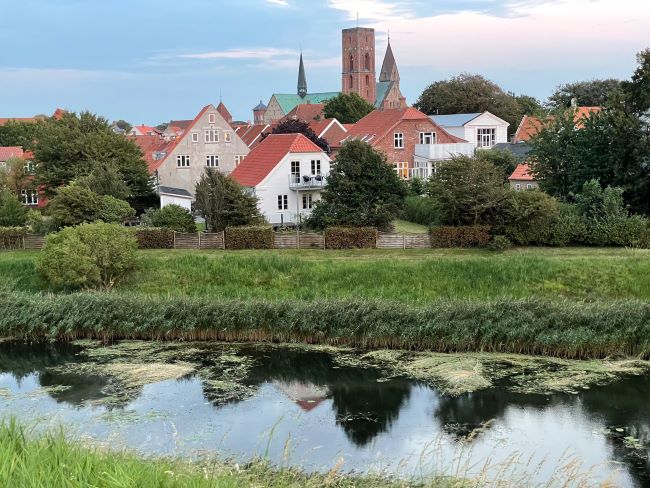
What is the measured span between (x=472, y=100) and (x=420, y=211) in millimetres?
40146

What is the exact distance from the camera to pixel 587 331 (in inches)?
770

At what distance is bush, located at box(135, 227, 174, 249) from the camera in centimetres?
3108

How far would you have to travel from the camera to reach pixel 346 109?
80438mm

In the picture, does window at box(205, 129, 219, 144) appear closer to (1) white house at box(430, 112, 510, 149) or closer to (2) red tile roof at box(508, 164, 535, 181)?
(1) white house at box(430, 112, 510, 149)

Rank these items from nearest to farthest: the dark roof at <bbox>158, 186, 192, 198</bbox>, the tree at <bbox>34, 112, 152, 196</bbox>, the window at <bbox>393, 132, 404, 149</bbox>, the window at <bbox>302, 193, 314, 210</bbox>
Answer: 1. the window at <bbox>302, 193, 314, 210</bbox>
2. the tree at <bbox>34, 112, 152, 196</bbox>
3. the dark roof at <bbox>158, 186, 192, 198</bbox>
4. the window at <bbox>393, 132, 404, 149</bbox>

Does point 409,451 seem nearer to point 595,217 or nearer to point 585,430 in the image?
point 585,430

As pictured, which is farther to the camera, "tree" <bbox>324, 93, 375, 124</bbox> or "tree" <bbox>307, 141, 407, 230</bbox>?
"tree" <bbox>324, 93, 375, 124</bbox>

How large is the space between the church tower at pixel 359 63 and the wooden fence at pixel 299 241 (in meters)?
93.3

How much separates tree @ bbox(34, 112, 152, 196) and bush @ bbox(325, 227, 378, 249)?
15.1m

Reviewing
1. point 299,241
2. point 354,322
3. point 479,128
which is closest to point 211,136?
point 299,241

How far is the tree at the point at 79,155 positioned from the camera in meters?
41.4

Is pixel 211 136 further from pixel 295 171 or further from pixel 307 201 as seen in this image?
pixel 307 201

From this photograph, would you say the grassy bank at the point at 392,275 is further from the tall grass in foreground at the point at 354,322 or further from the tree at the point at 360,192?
the tree at the point at 360,192

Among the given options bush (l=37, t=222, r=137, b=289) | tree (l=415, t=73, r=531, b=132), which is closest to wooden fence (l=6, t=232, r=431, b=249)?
bush (l=37, t=222, r=137, b=289)
